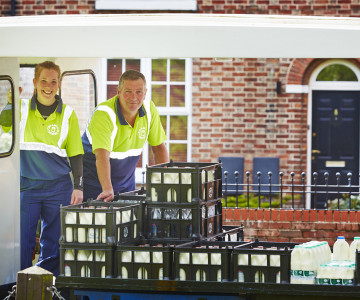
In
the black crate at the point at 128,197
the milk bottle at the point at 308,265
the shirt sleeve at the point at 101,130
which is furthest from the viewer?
the shirt sleeve at the point at 101,130

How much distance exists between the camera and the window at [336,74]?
16.0 m

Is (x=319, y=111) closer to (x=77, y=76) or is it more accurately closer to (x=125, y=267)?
(x=77, y=76)

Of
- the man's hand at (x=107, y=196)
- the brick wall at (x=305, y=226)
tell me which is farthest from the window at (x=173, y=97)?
the man's hand at (x=107, y=196)

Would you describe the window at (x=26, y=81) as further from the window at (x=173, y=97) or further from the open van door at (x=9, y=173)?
the window at (x=173, y=97)

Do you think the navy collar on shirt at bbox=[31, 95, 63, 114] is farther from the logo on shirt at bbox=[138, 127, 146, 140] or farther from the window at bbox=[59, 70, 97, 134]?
the logo on shirt at bbox=[138, 127, 146, 140]

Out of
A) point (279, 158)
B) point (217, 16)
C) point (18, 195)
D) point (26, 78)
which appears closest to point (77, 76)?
point (26, 78)

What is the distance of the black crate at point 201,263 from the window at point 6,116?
6.72 ft

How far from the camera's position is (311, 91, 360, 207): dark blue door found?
1609cm

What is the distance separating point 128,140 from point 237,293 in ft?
7.80

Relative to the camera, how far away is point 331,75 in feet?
52.7

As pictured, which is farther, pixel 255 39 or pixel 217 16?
pixel 217 16

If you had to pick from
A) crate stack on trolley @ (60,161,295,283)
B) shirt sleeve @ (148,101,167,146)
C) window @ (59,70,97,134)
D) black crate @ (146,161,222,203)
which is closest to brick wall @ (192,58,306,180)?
window @ (59,70,97,134)

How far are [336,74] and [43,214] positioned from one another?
8851mm

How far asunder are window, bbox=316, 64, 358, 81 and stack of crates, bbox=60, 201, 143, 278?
968cm
